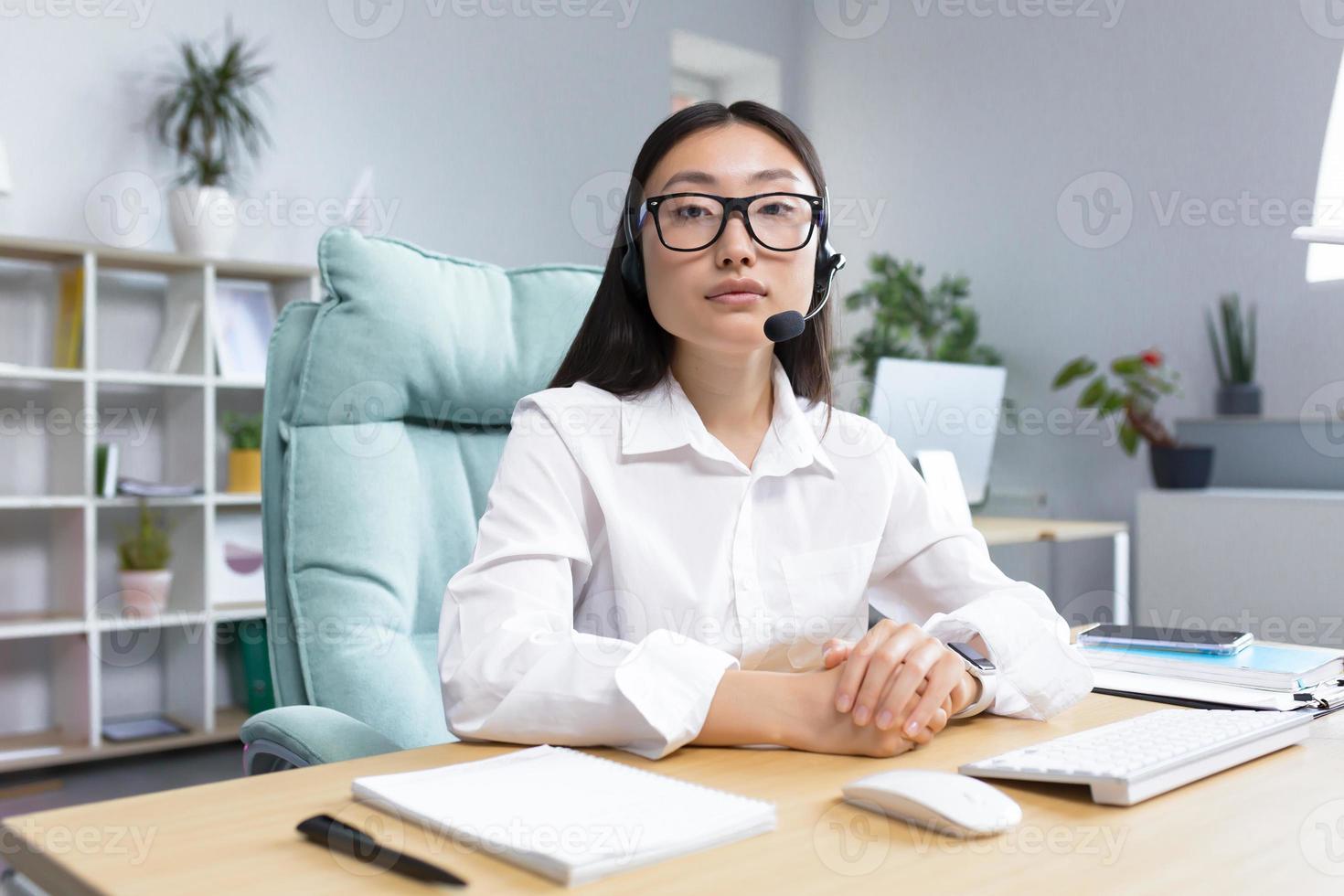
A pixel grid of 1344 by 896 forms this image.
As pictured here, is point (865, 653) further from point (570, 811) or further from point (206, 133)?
point (206, 133)

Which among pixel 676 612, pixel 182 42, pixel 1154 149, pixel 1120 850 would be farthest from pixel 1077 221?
pixel 1120 850

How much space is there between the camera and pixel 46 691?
123 inches

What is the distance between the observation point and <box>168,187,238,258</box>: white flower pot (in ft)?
10.2

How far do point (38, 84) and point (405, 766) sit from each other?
3.00 metres

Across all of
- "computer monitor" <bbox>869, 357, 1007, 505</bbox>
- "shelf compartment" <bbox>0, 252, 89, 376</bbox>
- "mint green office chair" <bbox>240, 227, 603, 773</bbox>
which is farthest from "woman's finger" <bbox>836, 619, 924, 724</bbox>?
"shelf compartment" <bbox>0, 252, 89, 376</bbox>

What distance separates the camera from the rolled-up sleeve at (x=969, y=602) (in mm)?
961

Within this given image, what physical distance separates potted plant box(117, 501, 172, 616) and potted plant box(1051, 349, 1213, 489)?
9.08 ft

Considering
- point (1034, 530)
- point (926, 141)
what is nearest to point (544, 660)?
point (1034, 530)

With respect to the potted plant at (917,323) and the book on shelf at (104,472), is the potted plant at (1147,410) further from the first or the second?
the book on shelf at (104,472)

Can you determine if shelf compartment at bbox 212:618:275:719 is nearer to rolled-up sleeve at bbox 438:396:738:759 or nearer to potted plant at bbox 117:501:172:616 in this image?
potted plant at bbox 117:501:172:616

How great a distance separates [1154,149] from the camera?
3.66 meters

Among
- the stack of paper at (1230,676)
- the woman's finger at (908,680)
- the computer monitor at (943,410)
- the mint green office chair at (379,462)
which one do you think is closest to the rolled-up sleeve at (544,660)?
the woman's finger at (908,680)

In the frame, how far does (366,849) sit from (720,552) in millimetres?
625

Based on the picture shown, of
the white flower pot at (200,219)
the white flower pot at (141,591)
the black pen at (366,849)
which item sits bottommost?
the white flower pot at (141,591)
